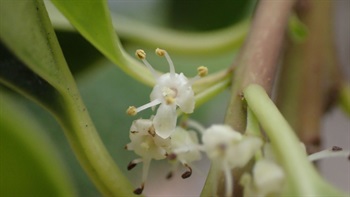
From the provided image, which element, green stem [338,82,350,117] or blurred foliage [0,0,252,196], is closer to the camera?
blurred foliage [0,0,252,196]

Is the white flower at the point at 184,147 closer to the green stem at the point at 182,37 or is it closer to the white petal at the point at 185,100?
the white petal at the point at 185,100

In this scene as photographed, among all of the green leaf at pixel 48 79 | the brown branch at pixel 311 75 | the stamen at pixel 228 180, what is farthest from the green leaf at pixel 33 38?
the brown branch at pixel 311 75

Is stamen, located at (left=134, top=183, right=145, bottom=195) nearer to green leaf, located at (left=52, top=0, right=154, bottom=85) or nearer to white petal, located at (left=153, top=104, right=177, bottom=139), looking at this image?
white petal, located at (left=153, top=104, right=177, bottom=139)

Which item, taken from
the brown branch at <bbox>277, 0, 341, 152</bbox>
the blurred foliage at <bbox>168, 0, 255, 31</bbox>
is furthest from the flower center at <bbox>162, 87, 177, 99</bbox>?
the blurred foliage at <bbox>168, 0, 255, 31</bbox>

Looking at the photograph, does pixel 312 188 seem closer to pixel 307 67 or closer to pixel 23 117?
pixel 23 117

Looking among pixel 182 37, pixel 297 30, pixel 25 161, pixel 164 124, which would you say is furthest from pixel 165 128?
pixel 182 37

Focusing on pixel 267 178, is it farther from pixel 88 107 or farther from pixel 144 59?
pixel 88 107
